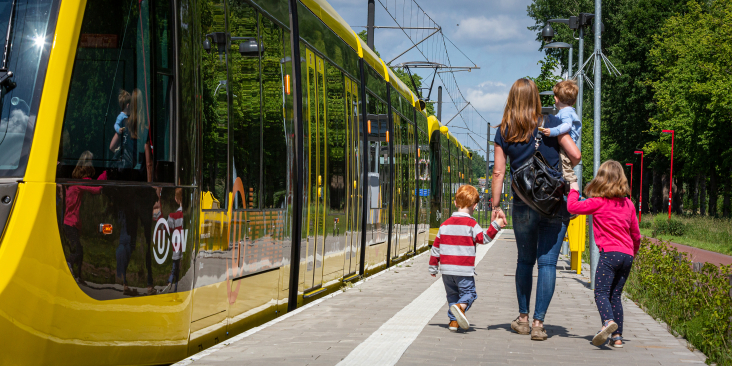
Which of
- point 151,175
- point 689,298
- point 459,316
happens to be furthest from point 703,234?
point 151,175

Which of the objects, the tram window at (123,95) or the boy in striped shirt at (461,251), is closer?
the tram window at (123,95)

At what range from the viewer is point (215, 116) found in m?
6.06

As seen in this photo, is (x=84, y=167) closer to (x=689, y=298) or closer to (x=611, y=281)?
(x=611, y=281)

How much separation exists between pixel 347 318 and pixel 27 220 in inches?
156

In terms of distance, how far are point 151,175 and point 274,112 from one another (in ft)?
7.93

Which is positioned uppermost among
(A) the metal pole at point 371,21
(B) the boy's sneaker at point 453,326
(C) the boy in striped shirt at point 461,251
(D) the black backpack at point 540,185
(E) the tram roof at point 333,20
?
(A) the metal pole at point 371,21

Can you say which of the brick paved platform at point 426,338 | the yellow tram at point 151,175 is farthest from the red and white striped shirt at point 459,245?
the yellow tram at point 151,175

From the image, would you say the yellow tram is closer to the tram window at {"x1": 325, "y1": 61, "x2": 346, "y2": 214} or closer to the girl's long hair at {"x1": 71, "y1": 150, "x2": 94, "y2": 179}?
the girl's long hair at {"x1": 71, "y1": 150, "x2": 94, "y2": 179}

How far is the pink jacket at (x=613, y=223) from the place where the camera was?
6434 millimetres

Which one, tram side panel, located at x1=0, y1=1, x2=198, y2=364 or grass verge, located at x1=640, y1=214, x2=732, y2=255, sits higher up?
tram side panel, located at x1=0, y1=1, x2=198, y2=364

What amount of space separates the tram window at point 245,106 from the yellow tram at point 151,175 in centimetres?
2

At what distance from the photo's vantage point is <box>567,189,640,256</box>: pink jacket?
643cm

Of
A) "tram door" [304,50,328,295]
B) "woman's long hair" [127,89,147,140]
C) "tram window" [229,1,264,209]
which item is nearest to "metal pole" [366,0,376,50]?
"tram door" [304,50,328,295]

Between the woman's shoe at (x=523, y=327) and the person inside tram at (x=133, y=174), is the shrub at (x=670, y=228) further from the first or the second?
the person inside tram at (x=133, y=174)
